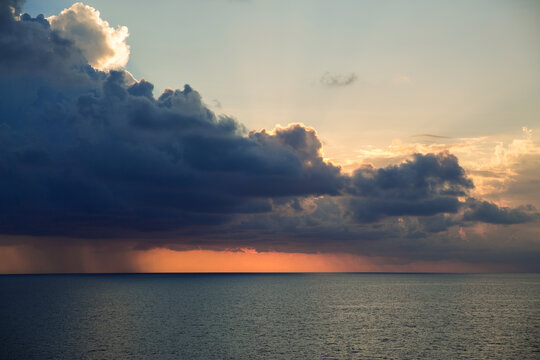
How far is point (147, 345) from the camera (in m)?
82.2

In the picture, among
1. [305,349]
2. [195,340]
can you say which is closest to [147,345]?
[195,340]

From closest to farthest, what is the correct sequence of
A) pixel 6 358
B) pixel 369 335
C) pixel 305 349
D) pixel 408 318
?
1. pixel 6 358
2. pixel 305 349
3. pixel 369 335
4. pixel 408 318

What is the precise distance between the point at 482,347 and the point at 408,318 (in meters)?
46.3

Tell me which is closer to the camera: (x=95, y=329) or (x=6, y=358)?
(x=6, y=358)

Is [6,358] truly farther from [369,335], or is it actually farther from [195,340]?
[369,335]

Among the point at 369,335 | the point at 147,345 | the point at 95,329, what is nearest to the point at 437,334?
the point at 369,335

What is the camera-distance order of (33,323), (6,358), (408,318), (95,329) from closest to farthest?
(6,358) < (95,329) < (33,323) < (408,318)

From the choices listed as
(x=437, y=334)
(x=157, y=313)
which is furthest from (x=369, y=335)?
(x=157, y=313)

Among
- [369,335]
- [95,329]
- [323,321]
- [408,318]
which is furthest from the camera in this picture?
[408,318]

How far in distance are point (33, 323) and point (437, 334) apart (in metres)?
94.6

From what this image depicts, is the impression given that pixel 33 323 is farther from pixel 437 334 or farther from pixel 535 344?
pixel 535 344

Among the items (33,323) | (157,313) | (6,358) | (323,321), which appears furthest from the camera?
(157,313)

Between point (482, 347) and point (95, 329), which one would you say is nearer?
point (482, 347)

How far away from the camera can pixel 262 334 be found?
9538 centimetres
